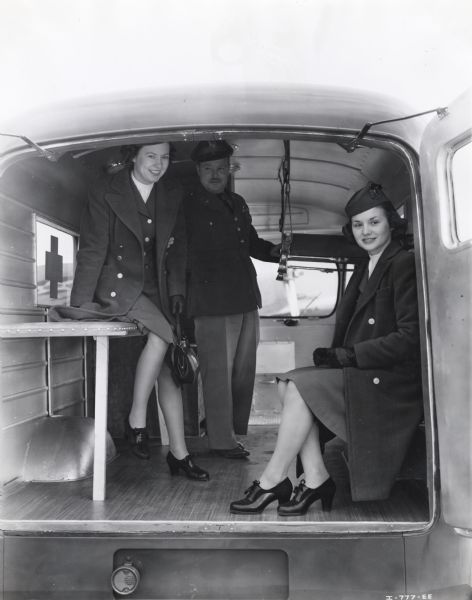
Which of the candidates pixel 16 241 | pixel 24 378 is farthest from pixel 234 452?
pixel 16 241

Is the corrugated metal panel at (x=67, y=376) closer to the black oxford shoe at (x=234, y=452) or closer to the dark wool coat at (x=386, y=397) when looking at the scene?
the black oxford shoe at (x=234, y=452)

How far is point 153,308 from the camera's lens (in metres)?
3.56

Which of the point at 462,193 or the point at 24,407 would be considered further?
the point at 24,407

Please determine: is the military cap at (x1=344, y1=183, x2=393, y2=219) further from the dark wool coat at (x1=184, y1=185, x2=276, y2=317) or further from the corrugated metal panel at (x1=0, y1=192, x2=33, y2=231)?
the corrugated metal panel at (x1=0, y1=192, x2=33, y2=231)

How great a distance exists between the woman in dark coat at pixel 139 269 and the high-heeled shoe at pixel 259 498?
658 mm

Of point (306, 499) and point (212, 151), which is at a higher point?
point (212, 151)

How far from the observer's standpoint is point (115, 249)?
3590 mm

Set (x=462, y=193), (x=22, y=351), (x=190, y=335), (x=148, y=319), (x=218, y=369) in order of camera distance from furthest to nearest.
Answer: (x=190, y=335) → (x=218, y=369) → (x=22, y=351) → (x=148, y=319) → (x=462, y=193)

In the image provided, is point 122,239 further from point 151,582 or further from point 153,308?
point 151,582

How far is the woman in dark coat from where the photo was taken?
11.4 ft

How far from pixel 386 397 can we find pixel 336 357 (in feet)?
0.90

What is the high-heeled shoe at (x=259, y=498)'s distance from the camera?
2785 millimetres

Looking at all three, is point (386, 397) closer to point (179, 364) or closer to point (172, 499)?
point (172, 499)

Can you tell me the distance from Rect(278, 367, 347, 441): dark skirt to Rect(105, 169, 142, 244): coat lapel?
134cm
